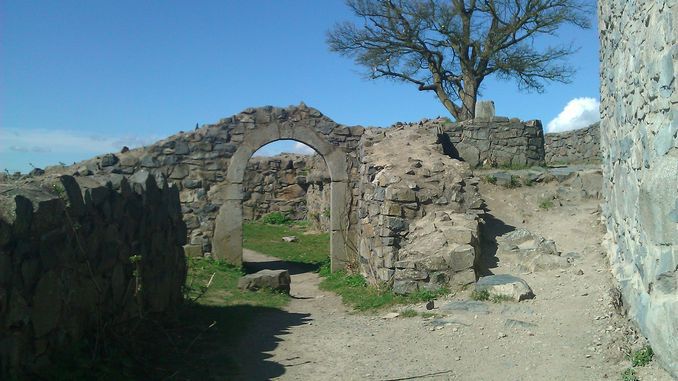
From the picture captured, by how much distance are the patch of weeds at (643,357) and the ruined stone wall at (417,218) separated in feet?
11.0

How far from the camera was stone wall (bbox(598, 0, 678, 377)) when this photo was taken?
4383 mm

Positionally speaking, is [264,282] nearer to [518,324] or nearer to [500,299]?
[500,299]

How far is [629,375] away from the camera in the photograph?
4793 millimetres

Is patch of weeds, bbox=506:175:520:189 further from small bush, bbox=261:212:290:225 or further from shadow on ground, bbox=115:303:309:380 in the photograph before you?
small bush, bbox=261:212:290:225

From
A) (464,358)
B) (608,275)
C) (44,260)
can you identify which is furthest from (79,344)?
(608,275)

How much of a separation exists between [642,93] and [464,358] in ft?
9.01

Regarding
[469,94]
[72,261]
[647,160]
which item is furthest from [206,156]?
[469,94]

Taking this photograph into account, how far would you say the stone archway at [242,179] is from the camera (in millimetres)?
13328

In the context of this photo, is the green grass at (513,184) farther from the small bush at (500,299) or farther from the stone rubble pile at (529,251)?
the small bush at (500,299)

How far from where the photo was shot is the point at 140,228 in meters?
6.36

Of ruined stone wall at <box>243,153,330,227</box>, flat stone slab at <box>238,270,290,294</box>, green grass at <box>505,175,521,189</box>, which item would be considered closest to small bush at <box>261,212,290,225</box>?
ruined stone wall at <box>243,153,330,227</box>

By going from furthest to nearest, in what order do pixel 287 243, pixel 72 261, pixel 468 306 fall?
pixel 287 243
pixel 468 306
pixel 72 261

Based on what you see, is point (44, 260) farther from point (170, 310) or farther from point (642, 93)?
point (642, 93)

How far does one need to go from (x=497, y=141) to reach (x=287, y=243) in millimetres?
6254
